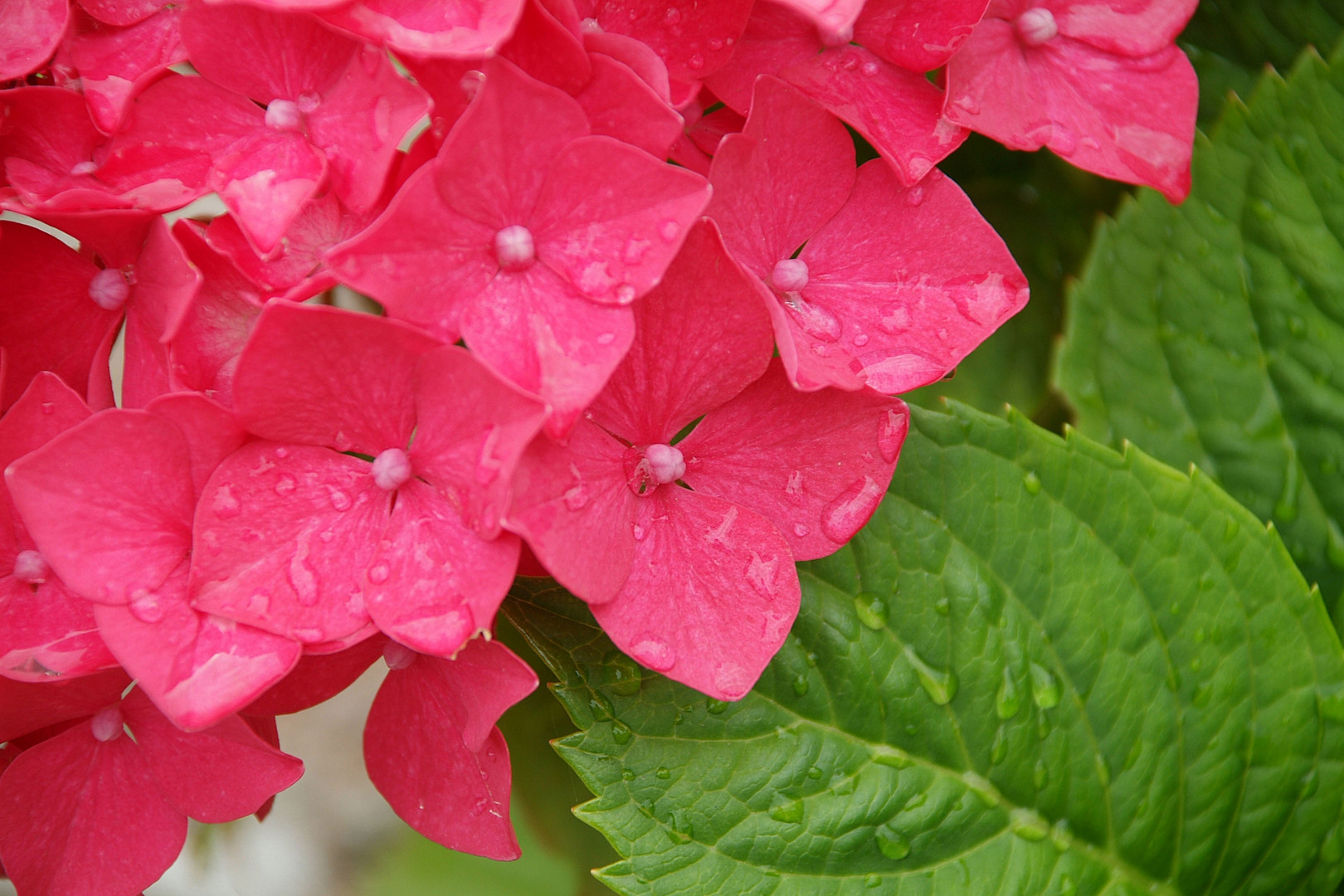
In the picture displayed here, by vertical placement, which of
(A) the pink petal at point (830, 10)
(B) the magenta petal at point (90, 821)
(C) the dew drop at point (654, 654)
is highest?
(A) the pink petal at point (830, 10)

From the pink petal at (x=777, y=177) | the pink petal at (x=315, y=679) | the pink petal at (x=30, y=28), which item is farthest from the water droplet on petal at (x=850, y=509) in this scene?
the pink petal at (x=30, y=28)

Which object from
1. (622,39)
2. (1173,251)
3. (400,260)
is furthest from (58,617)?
(1173,251)

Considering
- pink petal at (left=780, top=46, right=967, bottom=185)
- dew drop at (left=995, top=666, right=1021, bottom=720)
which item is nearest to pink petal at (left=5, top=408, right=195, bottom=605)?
pink petal at (left=780, top=46, right=967, bottom=185)

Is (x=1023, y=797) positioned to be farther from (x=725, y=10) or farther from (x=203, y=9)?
(x=203, y=9)

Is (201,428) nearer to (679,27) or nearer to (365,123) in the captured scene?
(365,123)

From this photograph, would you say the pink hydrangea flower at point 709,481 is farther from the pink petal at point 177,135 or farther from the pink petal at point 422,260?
the pink petal at point 177,135
